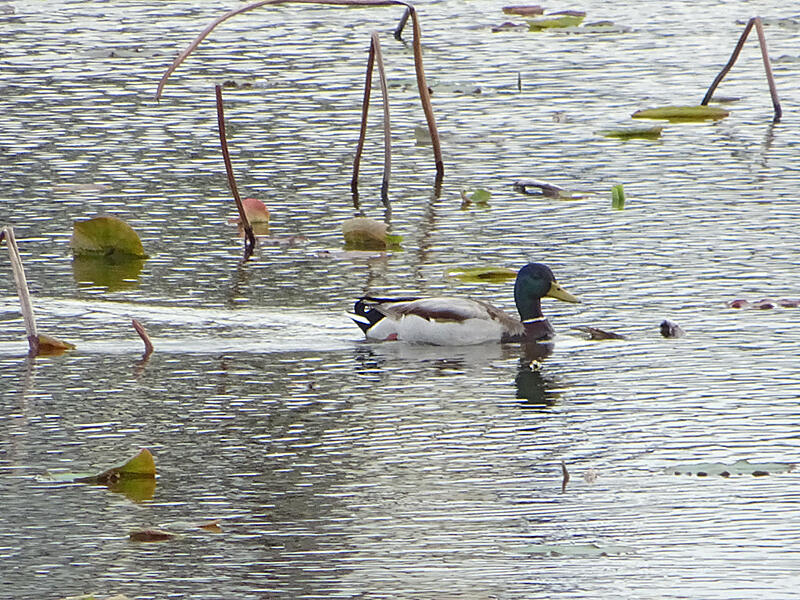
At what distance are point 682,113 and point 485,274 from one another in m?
5.91

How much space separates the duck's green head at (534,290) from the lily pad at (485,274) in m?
1.02

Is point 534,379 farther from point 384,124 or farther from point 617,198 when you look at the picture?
point 384,124

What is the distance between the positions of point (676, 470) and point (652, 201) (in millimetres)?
6512

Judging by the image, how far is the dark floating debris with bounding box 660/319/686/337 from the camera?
1134 cm

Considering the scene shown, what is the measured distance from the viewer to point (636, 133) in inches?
683

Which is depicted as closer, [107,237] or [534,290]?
[534,290]

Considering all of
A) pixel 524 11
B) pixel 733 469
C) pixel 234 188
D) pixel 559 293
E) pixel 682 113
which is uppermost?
pixel 733 469

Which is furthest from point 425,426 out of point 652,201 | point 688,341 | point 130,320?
point 652,201

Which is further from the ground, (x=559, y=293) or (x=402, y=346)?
(x=559, y=293)

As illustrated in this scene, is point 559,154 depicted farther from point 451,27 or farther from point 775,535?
point 775,535

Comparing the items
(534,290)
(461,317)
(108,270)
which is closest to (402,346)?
(461,317)

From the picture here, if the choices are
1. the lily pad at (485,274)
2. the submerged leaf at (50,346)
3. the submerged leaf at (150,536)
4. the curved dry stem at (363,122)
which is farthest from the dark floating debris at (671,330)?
the submerged leaf at (150,536)

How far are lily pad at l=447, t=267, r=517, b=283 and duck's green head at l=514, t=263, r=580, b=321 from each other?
3.36ft

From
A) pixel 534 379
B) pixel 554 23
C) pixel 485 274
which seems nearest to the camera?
pixel 534 379
